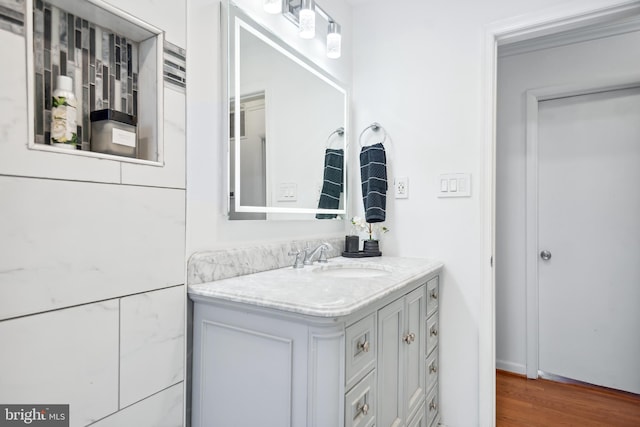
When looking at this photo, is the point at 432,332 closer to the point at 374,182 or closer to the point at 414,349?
the point at 414,349

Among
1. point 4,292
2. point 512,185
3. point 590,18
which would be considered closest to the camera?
point 4,292

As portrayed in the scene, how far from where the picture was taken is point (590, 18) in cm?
165

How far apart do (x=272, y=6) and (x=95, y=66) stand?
2.51ft

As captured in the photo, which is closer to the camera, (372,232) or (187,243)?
(187,243)

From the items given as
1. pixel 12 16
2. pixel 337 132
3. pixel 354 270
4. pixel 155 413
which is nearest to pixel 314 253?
pixel 354 270

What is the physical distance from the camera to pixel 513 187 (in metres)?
2.63

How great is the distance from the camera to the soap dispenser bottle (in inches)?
34.1

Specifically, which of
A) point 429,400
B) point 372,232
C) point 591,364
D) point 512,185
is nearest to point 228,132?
point 372,232

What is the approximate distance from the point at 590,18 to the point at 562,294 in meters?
1.73

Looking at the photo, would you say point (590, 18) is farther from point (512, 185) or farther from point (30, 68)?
point (30, 68)
